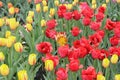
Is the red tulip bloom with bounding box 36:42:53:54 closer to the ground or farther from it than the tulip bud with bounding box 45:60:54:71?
farther from it

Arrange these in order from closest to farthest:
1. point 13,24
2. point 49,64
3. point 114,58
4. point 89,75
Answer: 1. point 89,75
2. point 49,64
3. point 114,58
4. point 13,24

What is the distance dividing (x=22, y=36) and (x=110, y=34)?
34.0 inches

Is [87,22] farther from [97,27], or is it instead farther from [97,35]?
[97,35]

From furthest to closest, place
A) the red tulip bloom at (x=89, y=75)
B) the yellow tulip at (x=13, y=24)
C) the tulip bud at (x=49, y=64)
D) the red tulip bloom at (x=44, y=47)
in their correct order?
the yellow tulip at (x=13, y=24), the red tulip bloom at (x=44, y=47), the tulip bud at (x=49, y=64), the red tulip bloom at (x=89, y=75)

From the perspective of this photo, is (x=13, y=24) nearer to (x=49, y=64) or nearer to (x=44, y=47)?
(x=44, y=47)

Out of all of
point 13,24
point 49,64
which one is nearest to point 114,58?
point 49,64

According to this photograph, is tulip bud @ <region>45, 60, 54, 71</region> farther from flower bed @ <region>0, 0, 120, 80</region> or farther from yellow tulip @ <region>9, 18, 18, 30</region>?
yellow tulip @ <region>9, 18, 18, 30</region>

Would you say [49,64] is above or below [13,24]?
below

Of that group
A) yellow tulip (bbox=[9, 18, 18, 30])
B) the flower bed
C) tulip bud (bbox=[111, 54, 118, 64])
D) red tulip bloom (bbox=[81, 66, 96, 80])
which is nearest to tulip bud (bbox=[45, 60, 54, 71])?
the flower bed

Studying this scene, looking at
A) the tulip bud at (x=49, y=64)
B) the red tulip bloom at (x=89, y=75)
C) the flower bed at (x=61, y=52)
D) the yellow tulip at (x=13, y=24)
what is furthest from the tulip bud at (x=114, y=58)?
the yellow tulip at (x=13, y=24)

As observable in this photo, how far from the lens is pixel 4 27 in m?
3.22

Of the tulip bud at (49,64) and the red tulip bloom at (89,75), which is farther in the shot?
the tulip bud at (49,64)

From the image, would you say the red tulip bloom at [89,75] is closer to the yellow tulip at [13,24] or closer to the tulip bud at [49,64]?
the tulip bud at [49,64]

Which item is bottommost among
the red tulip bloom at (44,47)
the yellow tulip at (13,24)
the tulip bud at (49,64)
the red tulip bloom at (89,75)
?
the red tulip bloom at (89,75)
